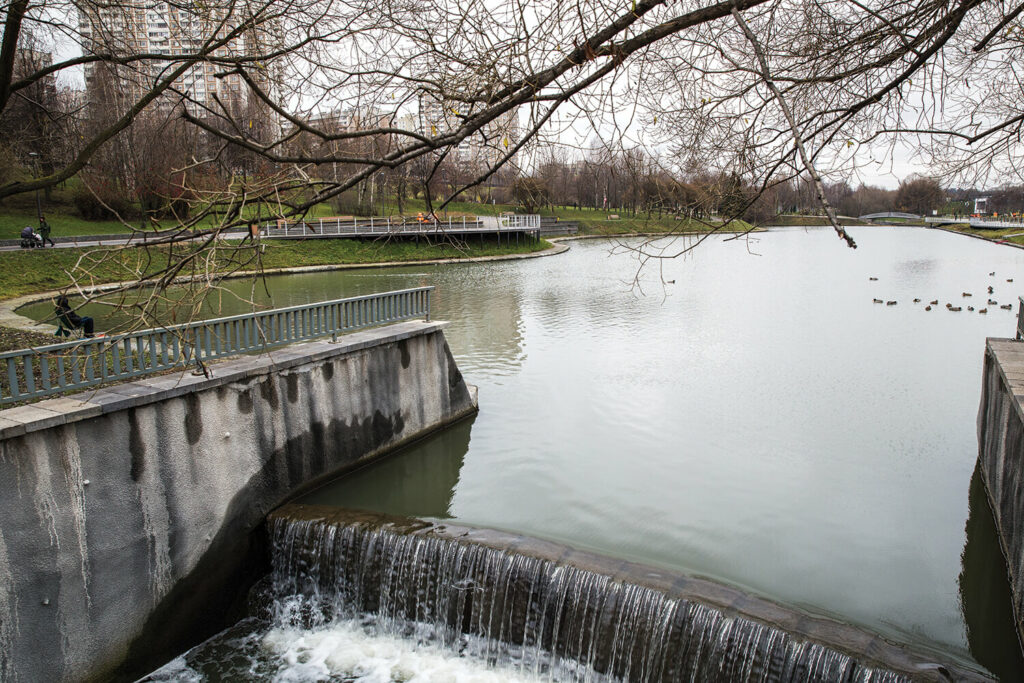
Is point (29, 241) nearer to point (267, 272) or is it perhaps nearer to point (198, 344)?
point (267, 272)

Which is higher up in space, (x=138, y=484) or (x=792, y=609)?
(x=138, y=484)

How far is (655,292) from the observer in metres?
26.5

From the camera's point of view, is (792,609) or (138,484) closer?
(792,609)

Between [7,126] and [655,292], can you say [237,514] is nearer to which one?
[655,292]

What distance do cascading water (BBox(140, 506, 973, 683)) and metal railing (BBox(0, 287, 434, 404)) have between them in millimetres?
2118

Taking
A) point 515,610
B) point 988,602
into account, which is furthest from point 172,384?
point 988,602

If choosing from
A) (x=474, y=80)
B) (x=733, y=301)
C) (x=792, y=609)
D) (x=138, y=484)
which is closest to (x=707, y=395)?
(x=792, y=609)

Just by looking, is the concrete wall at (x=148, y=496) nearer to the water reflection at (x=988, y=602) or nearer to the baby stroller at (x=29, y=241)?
the water reflection at (x=988, y=602)

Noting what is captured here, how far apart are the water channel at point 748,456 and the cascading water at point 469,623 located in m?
1.28

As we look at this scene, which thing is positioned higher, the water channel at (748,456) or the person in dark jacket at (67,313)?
the person in dark jacket at (67,313)

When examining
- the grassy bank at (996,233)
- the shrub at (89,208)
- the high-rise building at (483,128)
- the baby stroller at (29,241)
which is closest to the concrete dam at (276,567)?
the high-rise building at (483,128)

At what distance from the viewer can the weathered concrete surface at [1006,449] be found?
23.8 ft

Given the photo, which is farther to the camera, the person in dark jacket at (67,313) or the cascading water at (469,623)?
the cascading water at (469,623)

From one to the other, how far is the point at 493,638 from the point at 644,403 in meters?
6.77
